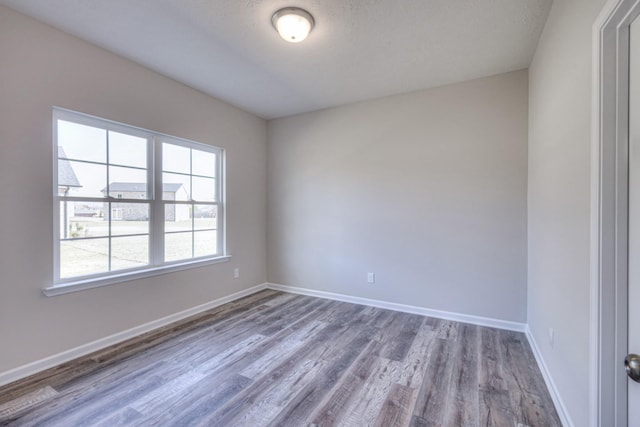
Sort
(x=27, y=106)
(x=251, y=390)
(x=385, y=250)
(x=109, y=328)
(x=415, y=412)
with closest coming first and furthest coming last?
(x=415, y=412), (x=251, y=390), (x=27, y=106), (x=109, y=328), (x=385, y=250)

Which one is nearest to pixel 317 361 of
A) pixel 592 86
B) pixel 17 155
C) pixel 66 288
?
pixel 66 288

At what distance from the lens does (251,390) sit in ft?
6.53

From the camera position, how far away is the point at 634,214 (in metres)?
1.06

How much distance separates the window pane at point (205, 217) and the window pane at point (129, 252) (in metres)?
0.65

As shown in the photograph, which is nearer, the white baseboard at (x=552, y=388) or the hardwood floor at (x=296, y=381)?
the white baseboard at (x=552, y=388)

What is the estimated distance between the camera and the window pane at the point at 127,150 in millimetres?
2715

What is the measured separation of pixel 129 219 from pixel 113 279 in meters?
0.60

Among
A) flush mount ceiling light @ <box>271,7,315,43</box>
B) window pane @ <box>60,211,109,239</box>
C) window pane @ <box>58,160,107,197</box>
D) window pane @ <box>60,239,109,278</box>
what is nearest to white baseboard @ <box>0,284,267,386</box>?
window pane @ <box>60,239,109,278</box>

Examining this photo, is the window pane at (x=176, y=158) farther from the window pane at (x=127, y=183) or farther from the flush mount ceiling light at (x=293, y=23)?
the flush mount ceiling light at (x=293, y=23)

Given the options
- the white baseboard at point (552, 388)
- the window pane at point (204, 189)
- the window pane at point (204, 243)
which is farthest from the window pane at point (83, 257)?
the white baseboard at point (552, 388)

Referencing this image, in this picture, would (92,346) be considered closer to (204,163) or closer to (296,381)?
(296,381)

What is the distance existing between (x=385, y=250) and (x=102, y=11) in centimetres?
347

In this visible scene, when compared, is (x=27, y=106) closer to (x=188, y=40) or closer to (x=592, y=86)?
(x=188, y=40)

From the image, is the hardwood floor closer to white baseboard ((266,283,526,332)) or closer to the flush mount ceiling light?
white baseboard ((266,283,526,332))
